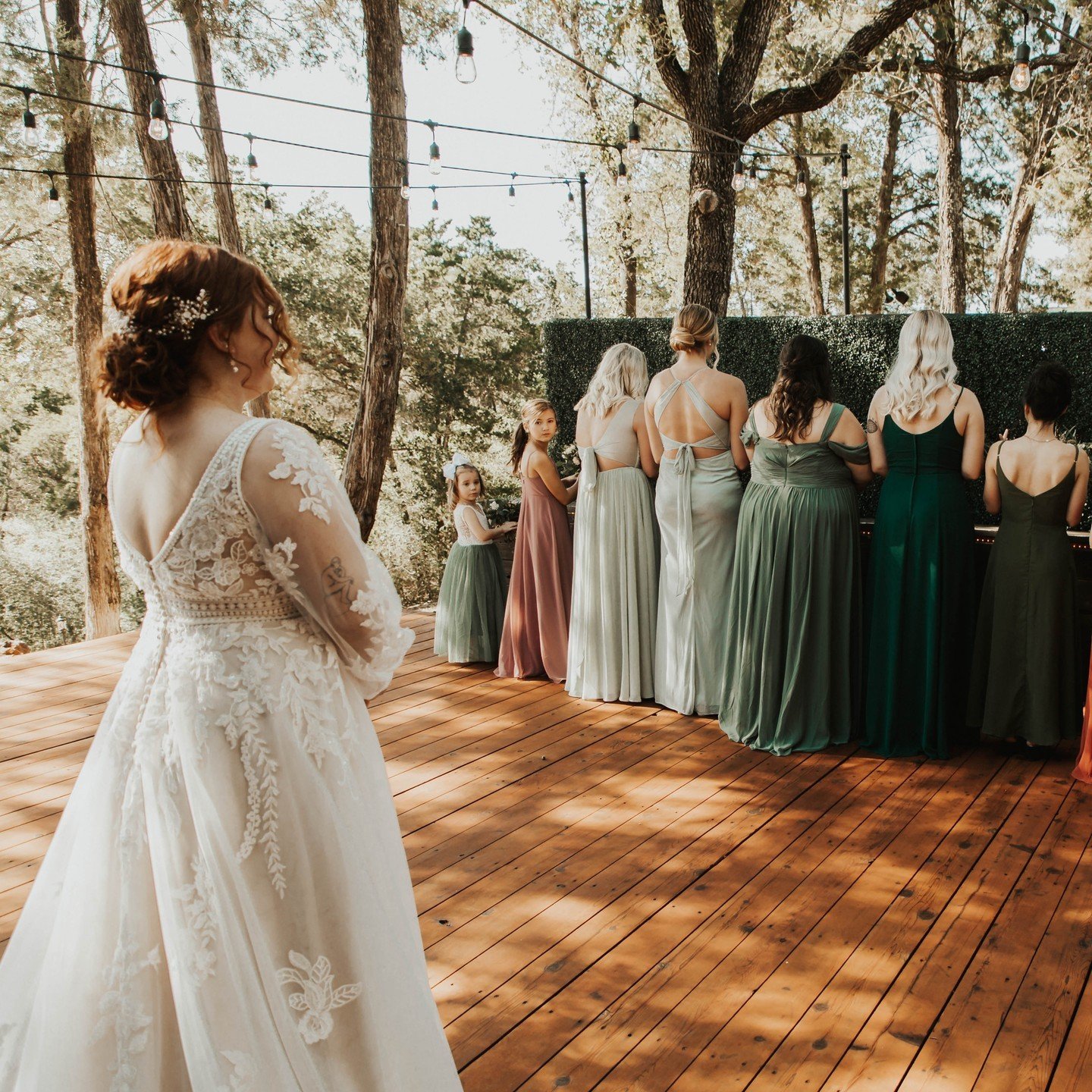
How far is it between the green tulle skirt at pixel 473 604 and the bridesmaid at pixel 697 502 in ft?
4.08

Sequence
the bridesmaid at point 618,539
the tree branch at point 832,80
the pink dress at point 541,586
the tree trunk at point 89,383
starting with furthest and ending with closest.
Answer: the tree trunk at point 89,383, the tree branch at point 832,80, the pink dress at point 541,586, the bridesmaid at point 618,539

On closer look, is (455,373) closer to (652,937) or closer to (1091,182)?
(1091,182)

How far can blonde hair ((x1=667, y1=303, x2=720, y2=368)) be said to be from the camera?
15.0 ft

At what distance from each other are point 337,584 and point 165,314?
1.61 ft

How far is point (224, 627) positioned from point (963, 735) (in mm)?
3664

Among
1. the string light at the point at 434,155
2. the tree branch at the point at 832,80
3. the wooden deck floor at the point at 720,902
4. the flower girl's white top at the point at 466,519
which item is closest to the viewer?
the wooden deck floor at the point at 720,902

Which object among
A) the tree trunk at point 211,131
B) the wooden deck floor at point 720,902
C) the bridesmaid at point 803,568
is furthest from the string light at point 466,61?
the tree trunk at point 211,131

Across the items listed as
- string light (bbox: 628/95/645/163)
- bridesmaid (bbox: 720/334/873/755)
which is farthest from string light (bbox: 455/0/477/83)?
bridesmaid (bbox: 720/334/873/755)

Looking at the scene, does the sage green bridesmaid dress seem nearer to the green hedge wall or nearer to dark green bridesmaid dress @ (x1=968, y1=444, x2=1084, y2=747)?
dark green bridesmaid dress @ (x1=968, y1=444, x2=1084, y2=747)

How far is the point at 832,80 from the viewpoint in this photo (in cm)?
800

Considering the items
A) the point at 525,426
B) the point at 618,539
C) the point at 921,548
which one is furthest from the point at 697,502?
the point at 525,426

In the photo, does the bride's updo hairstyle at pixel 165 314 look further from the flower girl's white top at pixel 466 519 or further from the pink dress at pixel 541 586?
the flower girl's white top at pixel 466 519

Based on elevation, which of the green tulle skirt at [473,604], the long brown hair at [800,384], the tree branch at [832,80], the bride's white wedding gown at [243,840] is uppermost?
the tree branch at [832,80]

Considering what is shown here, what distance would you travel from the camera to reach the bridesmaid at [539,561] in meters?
5.42
